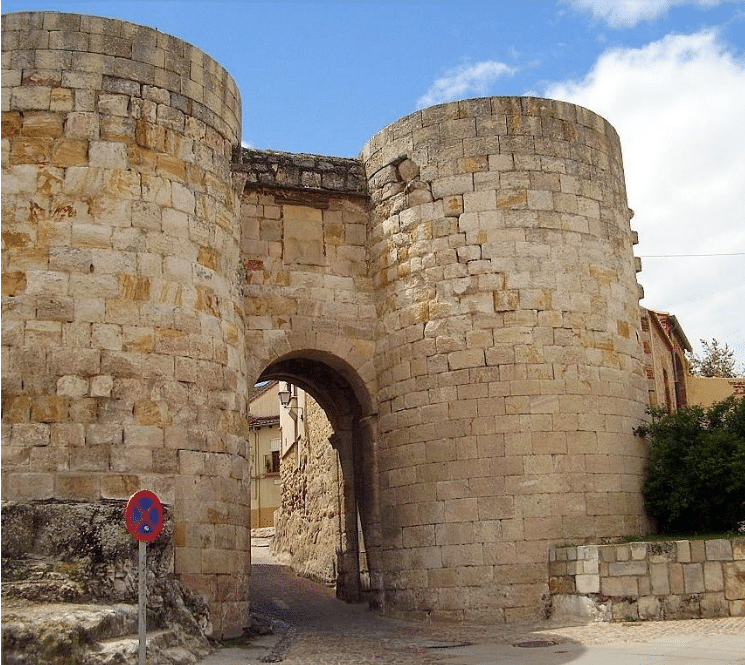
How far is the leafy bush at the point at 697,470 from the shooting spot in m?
10.7

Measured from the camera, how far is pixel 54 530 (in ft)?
25.9

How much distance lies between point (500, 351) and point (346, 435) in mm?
3202

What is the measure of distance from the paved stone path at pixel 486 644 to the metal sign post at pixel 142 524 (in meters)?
1.73

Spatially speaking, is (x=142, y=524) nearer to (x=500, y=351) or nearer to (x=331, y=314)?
(x=500, y=351)

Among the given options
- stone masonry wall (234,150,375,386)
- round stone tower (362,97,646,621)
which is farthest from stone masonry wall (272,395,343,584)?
round stone tower (362,97,646,621)

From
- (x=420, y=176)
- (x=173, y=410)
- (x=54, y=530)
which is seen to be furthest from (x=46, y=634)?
(x=420, y=176)

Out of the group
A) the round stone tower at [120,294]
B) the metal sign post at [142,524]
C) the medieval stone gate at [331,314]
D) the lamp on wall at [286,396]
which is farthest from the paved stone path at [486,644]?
the lamp on wall at [286,396]

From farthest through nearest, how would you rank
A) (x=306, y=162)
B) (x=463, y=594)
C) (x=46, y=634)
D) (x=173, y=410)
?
(x=306, y=162) → (x=463, y=594) → (x=173, y=410) → (x=46, y=634)

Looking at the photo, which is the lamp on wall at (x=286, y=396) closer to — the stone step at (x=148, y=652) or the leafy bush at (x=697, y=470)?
the leafy bush at (x=697, y=470)

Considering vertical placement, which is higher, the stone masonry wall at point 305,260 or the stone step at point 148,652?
the stone masonry wall at point 305,260

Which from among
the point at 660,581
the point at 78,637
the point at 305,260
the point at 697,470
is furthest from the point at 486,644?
the point at 305,260

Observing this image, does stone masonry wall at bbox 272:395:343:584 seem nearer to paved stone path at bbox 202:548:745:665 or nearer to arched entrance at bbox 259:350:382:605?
arched entrance at bbox 259:350:382:605

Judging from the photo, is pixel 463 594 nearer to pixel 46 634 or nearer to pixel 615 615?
pixel 615 615

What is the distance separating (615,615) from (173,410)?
4.89 meters
